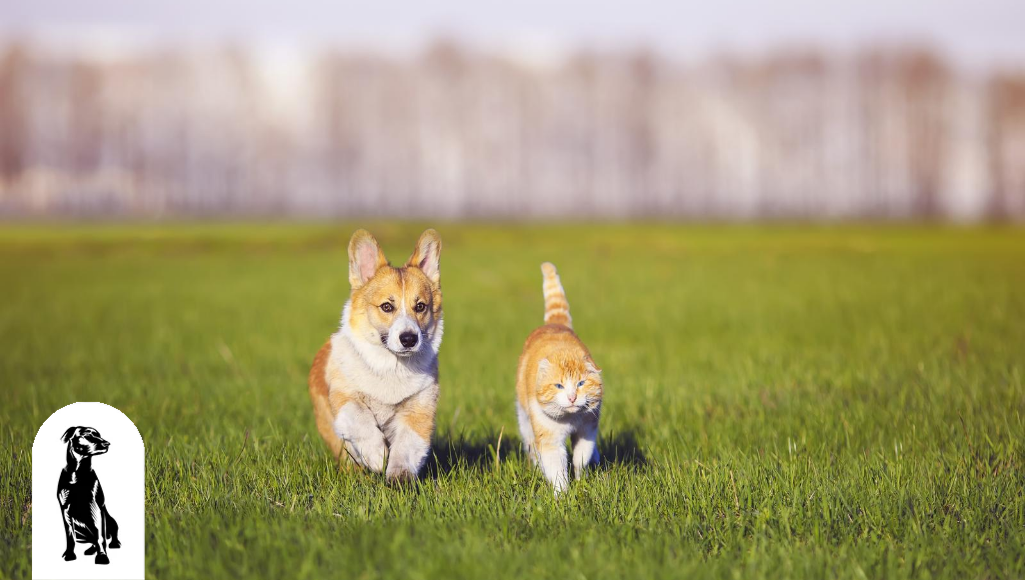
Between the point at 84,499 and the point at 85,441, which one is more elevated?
the point at 85,441

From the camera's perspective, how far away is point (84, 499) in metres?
3.09

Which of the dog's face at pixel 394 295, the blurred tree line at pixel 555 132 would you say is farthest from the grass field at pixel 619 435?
the blurred tree line at pixel 555 132

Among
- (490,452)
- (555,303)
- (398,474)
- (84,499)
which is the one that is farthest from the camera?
(490,452)

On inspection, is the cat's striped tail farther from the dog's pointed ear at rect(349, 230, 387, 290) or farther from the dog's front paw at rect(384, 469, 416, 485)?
the dog's front paw at rect(384, 469, 416, 485)

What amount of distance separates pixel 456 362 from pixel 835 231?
3254 centimetres

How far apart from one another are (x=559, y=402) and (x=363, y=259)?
133cm

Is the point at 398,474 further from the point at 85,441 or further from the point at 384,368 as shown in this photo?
the point at 85,441

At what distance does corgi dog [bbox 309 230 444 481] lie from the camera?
4.26m

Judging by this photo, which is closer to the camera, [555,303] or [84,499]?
[84,499]

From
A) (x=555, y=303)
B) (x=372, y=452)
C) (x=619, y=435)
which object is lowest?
(x=619, y=435)

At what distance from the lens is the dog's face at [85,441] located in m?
3.12

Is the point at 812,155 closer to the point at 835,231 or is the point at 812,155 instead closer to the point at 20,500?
the point at 835,231

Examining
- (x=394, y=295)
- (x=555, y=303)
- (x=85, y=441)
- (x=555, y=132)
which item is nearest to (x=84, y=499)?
(x=85, y=441)

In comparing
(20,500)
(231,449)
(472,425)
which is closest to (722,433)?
(472,425)
